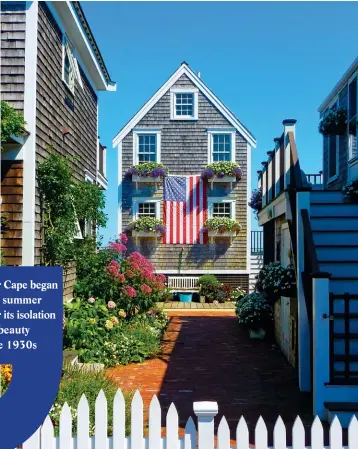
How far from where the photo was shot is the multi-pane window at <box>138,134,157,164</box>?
60.0 ft

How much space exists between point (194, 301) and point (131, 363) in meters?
9.83

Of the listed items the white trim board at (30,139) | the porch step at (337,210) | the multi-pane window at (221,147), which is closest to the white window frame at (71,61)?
the white trim board at (30,139)

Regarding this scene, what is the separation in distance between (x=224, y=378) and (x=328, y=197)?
3.84m

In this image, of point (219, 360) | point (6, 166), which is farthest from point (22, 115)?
point (219, 360)

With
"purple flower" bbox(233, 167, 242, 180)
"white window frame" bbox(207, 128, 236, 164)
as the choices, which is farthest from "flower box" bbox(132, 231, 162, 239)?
"purple flower" bbox(233, 167, 242, 180)

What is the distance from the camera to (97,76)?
13.0 meters

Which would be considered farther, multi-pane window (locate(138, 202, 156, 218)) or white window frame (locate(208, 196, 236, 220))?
multi-pane window (locate(138, 202, 156, 218))

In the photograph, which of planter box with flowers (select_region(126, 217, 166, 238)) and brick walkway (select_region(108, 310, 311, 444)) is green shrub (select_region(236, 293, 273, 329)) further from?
planter box with flowers (select_region(126, 217, 166, 238))

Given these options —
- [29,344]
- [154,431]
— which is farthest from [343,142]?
[29,344]

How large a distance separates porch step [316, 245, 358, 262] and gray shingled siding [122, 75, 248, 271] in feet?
35.8

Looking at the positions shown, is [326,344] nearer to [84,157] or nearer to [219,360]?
[219,360]

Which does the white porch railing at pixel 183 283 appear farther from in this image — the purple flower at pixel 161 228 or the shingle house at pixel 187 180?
the purple flower at pixel 161 228

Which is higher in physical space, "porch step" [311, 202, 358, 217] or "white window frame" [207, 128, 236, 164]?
"white window frame" [207, 128, 236, 164]

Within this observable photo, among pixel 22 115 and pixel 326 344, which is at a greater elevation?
pixel 22 115
